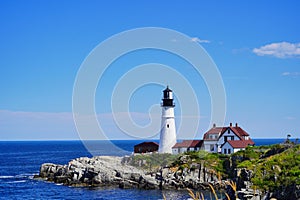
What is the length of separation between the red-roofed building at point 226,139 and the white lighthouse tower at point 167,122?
17.3ft

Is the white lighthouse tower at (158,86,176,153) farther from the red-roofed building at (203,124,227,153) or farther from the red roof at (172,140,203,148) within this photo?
the red-roofed building at (203,124,227,153)

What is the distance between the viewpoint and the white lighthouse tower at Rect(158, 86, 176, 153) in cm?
5931

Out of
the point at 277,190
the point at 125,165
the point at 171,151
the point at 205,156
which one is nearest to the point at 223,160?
the point at 205,156

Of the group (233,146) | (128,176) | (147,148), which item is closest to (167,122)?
(147,148)

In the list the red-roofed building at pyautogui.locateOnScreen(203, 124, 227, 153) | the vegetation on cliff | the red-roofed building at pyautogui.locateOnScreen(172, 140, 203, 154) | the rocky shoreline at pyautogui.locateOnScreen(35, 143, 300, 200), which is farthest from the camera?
the red-roofed building at pyautogui.locateOnScreen(172, 140, 203, 154)

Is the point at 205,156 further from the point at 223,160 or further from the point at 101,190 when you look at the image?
the point at 101,190

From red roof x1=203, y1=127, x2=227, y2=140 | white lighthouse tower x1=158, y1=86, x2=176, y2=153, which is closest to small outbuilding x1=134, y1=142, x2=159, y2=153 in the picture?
white lighthouse tower x1=158, y1=86, x2=176, y2=153

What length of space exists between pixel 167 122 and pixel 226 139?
29.8 feet

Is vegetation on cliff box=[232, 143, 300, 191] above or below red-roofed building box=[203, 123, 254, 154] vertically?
below

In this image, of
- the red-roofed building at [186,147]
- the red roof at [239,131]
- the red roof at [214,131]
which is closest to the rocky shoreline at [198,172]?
the red-roofed building at [186,147]

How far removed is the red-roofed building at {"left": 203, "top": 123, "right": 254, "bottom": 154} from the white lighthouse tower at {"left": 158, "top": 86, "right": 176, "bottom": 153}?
17.3 feet

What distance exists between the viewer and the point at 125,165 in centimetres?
5712

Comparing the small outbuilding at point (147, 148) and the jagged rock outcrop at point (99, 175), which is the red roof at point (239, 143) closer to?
the jagged rock outcrop at point (99, 175)

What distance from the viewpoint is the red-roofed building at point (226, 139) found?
5506 cm
